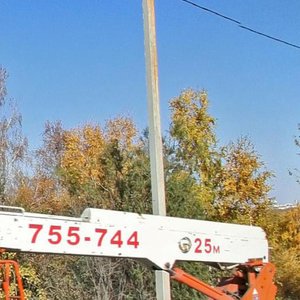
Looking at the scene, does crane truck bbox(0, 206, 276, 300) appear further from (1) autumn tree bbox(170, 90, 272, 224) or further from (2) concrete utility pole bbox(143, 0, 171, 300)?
(1) autumn tree bbox(170, 90, 272, 224)

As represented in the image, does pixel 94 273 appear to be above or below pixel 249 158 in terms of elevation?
below

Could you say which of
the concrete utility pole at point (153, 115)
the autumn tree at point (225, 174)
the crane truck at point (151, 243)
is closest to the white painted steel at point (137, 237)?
the crane truck at point (151, 243)

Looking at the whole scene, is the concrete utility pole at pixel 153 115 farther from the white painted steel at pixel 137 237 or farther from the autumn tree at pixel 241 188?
the autumn tree at pixel 241 188

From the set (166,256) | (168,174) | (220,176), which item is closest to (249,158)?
(220,176)

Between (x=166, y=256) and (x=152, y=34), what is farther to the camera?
(x=152, y=34)

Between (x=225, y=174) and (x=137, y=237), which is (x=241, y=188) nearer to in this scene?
(x=225, y=174)

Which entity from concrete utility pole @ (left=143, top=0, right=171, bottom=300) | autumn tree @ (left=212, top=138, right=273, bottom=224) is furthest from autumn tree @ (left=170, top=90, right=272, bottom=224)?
concrete utility pole @ (left=143, top=0, right=171, bottom=300)

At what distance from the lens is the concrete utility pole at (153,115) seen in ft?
25.4

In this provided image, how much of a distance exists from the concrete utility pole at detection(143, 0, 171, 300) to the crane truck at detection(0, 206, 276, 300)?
146 cm

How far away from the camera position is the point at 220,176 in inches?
1063

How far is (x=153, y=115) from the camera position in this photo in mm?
7945

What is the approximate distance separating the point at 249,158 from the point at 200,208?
15.8 metres

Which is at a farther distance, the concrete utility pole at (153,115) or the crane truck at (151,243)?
the concrete utility pole at (153,115)

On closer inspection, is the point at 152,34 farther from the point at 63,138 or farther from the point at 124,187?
the point at 63,138
